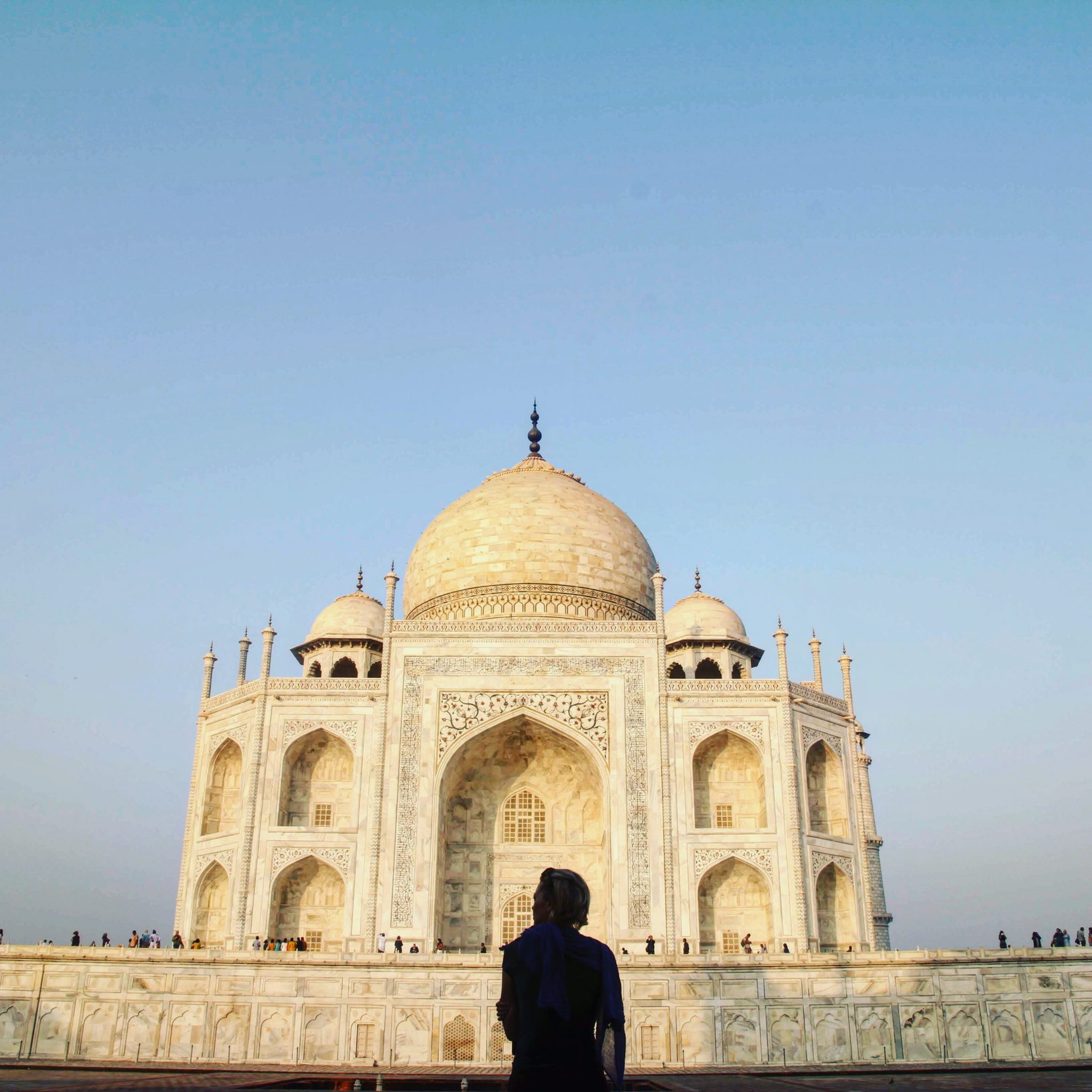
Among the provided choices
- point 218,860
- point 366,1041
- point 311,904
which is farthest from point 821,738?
point 218,860

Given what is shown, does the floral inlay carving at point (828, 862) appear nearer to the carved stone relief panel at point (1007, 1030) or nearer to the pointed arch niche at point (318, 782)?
the carved stone relief panel at point (1007, 1030)

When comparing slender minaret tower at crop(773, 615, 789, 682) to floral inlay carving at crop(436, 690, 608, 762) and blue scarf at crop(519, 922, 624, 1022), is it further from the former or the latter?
blue scarf at crop(519, 922, 624, 1022)

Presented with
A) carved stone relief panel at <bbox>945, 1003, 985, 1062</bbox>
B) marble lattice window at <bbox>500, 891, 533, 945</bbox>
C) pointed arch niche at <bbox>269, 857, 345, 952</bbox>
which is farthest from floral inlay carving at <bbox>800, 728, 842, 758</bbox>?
pointed arch niche at <bbox>269, 857, 345, 952</bbox>

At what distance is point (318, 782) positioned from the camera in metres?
23.0

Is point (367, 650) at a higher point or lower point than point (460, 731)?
higher

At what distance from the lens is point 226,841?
2211cm

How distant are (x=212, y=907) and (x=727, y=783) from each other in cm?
1062

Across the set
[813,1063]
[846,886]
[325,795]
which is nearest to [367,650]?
[325,795]

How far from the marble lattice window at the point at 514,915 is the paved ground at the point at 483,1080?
7.79 metres

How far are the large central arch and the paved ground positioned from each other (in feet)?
25.6

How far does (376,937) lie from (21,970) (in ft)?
20.9

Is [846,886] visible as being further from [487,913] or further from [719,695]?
[487,913]

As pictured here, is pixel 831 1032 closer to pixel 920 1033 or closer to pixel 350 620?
pixel 920 1033

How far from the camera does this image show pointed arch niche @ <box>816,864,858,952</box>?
22.0 meters
